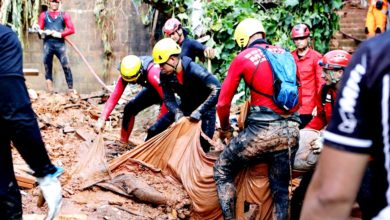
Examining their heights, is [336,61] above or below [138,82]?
above

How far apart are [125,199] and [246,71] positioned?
198 centimetres

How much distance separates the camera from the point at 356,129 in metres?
1.53

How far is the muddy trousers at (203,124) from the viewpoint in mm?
6213

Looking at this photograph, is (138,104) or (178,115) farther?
(138,104)

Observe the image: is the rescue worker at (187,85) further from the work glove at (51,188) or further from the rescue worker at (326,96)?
the work glove at (51,188)

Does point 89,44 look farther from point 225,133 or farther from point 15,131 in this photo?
point 15,131

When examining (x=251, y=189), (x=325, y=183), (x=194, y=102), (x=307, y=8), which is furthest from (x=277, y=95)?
(x=307, y=8)

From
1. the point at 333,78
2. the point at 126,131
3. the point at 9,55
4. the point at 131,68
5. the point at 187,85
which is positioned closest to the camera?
the point at 9,55

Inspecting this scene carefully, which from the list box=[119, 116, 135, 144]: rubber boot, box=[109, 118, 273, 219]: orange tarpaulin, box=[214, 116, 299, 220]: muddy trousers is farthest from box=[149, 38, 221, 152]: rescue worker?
box=[119, 116, 135, 144]: rubber boot

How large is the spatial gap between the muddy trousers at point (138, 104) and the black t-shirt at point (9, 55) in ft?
13.9

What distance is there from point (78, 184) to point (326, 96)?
2.65 meters

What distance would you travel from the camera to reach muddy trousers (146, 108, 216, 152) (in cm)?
621

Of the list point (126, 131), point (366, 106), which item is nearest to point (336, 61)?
point (126, 131)

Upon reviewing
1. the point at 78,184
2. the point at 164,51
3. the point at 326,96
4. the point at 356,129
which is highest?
the point at 356,129
